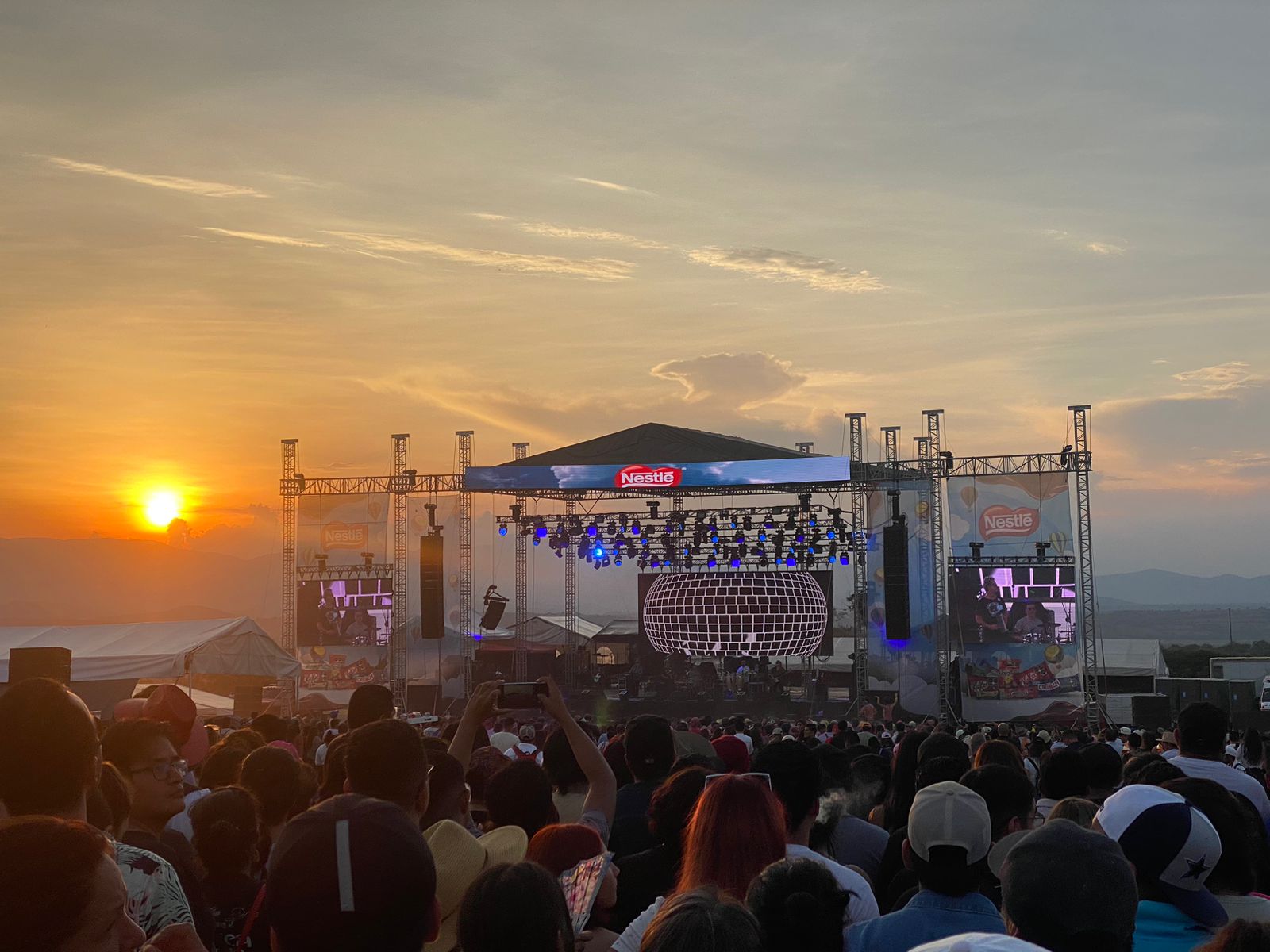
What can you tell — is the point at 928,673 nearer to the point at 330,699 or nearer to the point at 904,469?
the point at 904,469

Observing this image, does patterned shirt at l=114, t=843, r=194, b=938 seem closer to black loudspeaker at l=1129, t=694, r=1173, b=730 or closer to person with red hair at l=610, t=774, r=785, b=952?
person with red hair at l=610, t=774, r=785, b=952

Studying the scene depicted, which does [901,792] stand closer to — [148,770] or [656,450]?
[148,770]

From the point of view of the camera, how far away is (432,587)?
3031 centimetres

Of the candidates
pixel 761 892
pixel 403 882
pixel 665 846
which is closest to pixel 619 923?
pixel 665 846

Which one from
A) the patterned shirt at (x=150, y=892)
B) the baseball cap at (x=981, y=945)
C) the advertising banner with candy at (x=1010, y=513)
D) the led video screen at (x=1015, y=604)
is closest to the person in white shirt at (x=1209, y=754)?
the patterned shirt at (x=150, y=892)

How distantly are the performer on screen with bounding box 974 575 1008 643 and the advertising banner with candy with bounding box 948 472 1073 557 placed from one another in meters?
0.77

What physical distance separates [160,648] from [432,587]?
27.9 ft

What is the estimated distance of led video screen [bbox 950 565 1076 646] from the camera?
27578mm

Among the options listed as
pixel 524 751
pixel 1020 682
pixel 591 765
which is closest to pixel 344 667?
pixel 1020 682

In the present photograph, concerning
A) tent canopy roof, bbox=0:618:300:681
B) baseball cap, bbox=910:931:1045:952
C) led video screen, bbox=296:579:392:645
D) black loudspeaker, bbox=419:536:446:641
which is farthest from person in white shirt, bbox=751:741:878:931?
led video screen, bbox=296:579:392:645

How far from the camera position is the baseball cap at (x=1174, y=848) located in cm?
375

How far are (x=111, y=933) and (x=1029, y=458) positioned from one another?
2739cm

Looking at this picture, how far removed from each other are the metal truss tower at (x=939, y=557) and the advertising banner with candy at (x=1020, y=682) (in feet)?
1.34

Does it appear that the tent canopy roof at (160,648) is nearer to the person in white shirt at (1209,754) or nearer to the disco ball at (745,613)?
the disco ball at (745,613)
